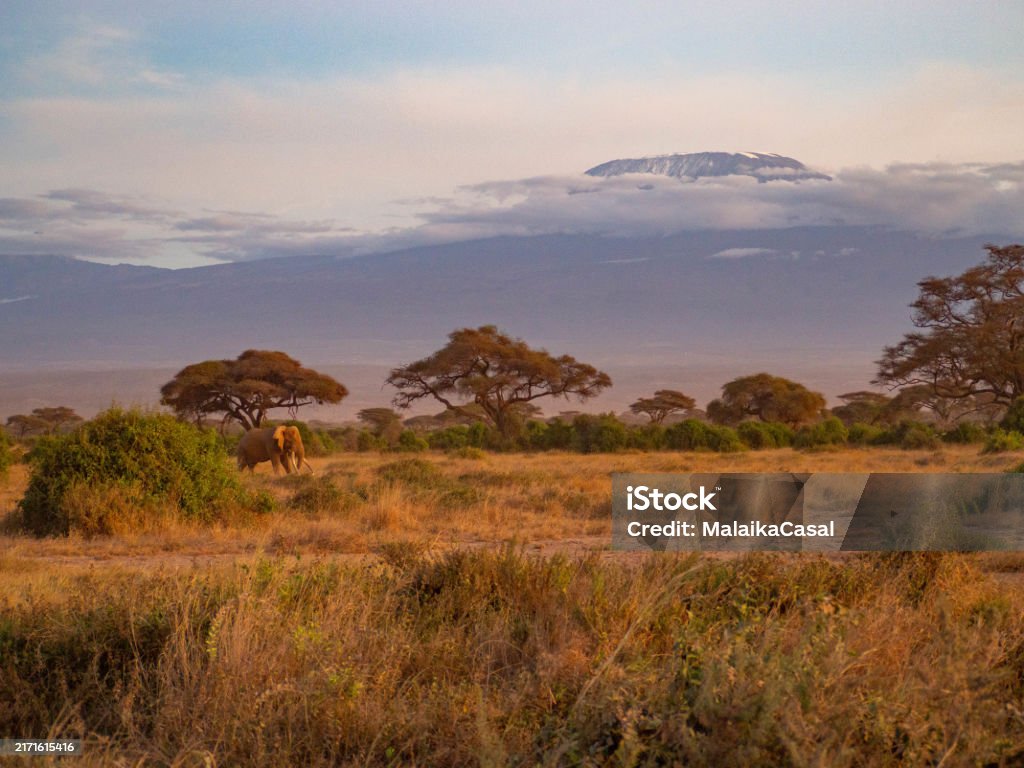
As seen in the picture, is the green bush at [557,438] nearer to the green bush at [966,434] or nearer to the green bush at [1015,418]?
the green bush at [966,434]

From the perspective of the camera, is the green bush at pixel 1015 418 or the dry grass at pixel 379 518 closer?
the dry grass at pixel 379 518

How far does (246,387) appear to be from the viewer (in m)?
39.7

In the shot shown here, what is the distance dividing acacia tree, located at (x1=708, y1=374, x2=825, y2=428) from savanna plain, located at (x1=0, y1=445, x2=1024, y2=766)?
1504 inches

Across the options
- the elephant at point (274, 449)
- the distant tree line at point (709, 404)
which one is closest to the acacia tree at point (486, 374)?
the distant tree line at point (709, 404)

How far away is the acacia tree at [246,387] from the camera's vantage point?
3988 centimetres

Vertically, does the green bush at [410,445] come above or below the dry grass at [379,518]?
below

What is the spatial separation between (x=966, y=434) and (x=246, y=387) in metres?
Result: 27.1

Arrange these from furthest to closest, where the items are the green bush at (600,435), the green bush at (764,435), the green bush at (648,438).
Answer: the green bush at (764,435)
the green bush at (648,438)
the green bush at (600,435)

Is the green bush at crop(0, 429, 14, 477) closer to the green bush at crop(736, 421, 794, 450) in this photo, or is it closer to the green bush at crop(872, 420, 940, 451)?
the green bush at crop(736, 421, 794, 450)

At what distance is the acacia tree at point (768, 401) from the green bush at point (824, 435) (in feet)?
26.9

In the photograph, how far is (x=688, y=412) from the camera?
5131cm

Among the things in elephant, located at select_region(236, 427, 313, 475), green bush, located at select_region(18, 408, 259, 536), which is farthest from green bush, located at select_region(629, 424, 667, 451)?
green bush, located at select_region(18, 408, 259, 536)

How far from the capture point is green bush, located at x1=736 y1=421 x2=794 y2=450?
36.4 m

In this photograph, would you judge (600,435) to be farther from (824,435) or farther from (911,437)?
(911,437)
